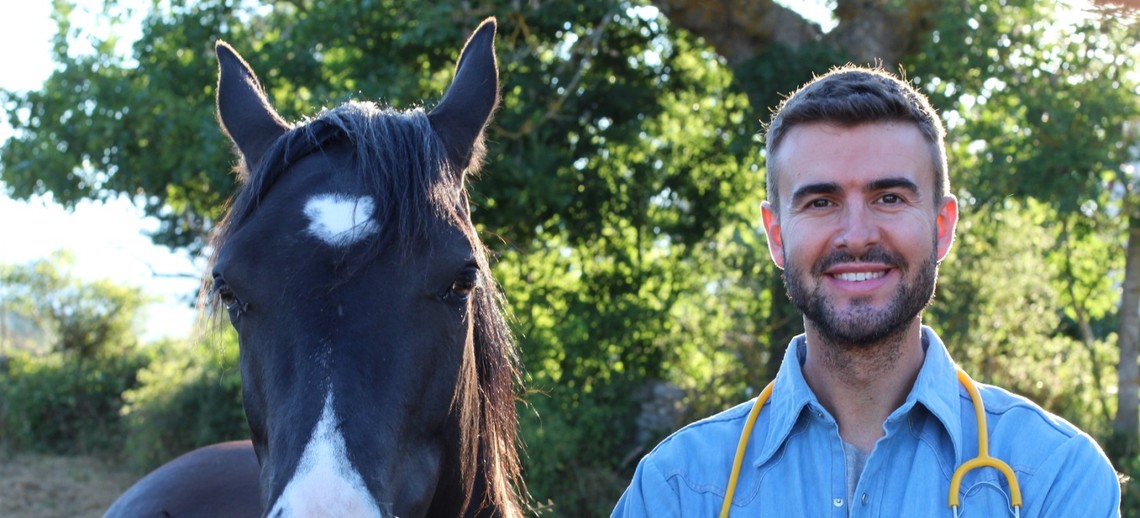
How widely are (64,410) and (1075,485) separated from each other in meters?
13.9

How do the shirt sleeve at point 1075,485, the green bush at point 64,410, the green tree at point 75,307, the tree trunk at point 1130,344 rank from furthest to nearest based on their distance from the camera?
the green tree at point 75,307 → the green bush at point 64,410 → the tree trunk at point 1130,344 → the shirt sleeve at point 1075,485

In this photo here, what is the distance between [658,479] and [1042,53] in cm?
687

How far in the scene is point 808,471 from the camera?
6.83 ft

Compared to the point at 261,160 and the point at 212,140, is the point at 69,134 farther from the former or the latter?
the point at 261,160

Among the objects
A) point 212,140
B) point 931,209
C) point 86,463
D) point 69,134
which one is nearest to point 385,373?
point 931,209

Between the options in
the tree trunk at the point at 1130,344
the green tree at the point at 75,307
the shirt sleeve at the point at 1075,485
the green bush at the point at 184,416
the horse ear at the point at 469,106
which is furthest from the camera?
the green tree at the point at 75,307

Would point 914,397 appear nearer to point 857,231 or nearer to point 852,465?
point 852,465

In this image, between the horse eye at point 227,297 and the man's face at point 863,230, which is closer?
the man's face at point 863,230

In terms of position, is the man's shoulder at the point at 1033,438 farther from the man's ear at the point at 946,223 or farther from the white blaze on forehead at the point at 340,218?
the white blaze on forehead at the point at 340,218

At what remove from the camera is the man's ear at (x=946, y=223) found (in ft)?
7.10

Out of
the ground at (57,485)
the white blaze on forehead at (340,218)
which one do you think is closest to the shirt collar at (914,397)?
the white blaze on forehead at (340,218)

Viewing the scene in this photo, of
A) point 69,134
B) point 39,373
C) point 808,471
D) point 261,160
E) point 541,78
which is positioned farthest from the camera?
point 39,373

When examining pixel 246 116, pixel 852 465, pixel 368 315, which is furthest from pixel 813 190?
pixel 246 116

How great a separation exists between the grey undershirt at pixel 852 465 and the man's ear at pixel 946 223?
1.42 ft
